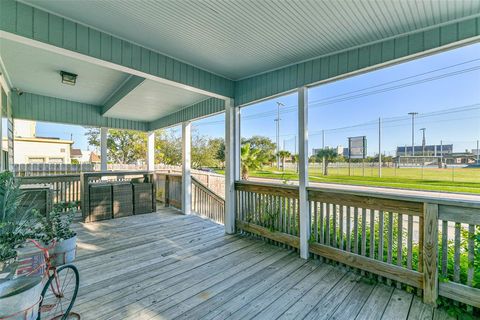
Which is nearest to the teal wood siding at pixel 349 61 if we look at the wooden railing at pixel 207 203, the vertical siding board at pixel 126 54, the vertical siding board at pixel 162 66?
the vertical siding board at pixel 162 66

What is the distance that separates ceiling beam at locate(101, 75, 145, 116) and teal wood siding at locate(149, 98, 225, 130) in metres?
1.41

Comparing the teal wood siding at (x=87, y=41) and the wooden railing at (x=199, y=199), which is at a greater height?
the teal wood siding at (x=87, y=41)

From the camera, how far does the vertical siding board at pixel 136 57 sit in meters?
2.66

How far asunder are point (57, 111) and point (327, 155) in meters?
6.20

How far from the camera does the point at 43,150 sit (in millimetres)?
10797

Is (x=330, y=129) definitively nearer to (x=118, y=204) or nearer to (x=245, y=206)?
(x=245, y=206)

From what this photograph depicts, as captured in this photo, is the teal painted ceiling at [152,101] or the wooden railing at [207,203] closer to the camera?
the teal painted ceiling at [152,101]

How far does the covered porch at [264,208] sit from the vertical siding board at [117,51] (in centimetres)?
1

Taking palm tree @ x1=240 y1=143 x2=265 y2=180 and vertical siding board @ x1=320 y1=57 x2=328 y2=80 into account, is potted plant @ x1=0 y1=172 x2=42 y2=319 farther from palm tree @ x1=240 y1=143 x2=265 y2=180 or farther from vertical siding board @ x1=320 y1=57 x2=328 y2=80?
vertical siding board @ x1=320 y1=57 x2=328 y2=80

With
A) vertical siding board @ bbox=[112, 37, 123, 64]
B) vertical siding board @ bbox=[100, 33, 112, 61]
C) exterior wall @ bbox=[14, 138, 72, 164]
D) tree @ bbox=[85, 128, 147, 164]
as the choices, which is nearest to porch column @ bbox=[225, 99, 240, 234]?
vertical siding board @ bbox=[112, 37, 123, 64]

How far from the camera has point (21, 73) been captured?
12.1ft

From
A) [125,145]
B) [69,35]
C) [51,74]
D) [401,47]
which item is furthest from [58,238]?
[125,145]

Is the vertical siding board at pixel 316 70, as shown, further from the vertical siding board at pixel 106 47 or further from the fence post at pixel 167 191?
the fence post at pixel 167 191

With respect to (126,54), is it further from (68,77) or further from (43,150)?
(43,150)
